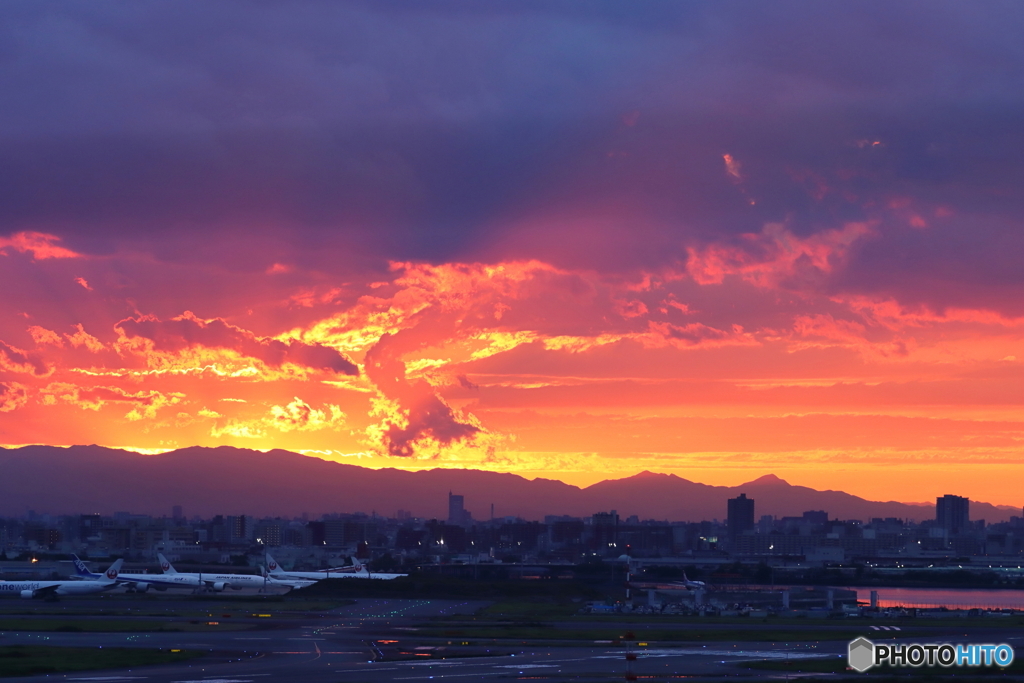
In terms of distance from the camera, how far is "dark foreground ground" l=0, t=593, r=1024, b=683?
58.5 meters

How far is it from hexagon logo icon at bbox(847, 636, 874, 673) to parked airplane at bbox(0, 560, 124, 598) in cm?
10123

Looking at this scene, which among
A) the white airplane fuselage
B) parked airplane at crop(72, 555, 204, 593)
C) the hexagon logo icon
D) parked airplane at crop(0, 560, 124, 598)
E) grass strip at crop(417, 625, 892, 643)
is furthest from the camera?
parked airplane at crop(72, 555, 204, 593)

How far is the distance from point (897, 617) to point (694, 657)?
216 ft

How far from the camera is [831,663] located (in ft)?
220

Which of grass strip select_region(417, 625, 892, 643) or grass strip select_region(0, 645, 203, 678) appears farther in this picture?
grass strip select_region(417, 625, 892, 643)

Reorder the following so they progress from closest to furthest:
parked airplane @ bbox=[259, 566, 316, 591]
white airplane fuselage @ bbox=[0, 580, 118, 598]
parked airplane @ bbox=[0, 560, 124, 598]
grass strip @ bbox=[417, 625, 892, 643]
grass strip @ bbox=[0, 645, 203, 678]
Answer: grass strip @ bbox=[0, 645, 203, 678]
grass strip @ bbox=[417, 625, 892, 643]
parked airplane @ bbox=[0, 560, 124, 598]
white airplane fuselage @ bbox=[0, 580, 118, 598]
parked airplane @ bbox=[259, 566, 316, 591]

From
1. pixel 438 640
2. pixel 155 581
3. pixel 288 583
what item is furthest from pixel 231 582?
pixel 438 640

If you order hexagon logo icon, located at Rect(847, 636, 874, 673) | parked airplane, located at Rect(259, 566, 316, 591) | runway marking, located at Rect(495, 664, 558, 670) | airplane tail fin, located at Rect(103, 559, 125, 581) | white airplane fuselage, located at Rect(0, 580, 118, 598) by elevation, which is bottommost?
parked airplane, located at Rect(259, 566, 316, 591)

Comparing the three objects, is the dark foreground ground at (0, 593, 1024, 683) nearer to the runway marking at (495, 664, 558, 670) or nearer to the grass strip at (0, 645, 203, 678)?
the runway marking at (495, 664, 558, 670)

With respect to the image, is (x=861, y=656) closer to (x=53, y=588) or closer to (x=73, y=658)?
(x=73, y=658)

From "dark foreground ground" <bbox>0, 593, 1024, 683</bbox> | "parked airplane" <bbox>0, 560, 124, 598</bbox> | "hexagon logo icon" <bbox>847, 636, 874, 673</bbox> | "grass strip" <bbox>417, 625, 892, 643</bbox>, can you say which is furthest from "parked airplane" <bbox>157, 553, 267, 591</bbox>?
"hexagon logo icon" <bbox>847, 636, 874, 673</bbox>

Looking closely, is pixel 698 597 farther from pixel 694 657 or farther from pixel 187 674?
pixel 187 674

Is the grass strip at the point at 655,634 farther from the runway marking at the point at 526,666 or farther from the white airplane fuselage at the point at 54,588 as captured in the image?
the white airplane fuselage at the point at 54,588

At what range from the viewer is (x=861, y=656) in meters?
69.9
